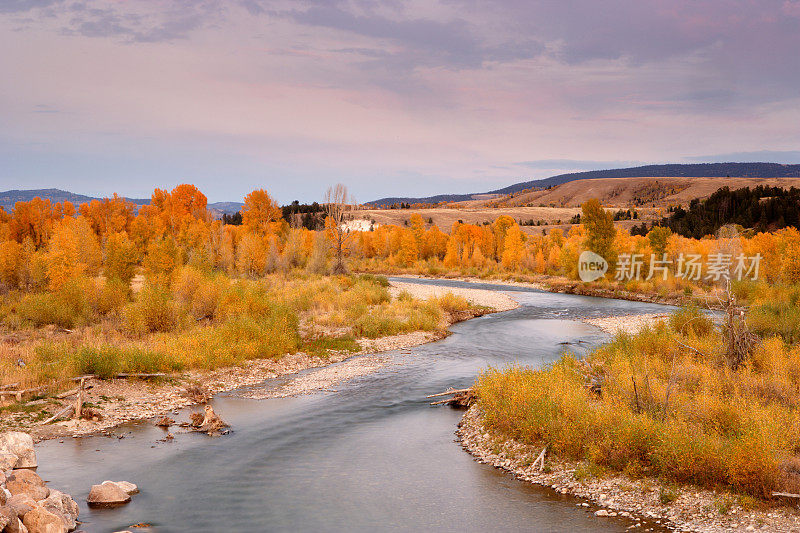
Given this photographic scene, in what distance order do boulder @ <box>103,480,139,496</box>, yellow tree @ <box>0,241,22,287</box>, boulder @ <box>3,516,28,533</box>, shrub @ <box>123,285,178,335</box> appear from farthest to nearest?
1. yellow tree @ <box>0,241,22,287</box>
2. shrub @ <box>123,285,178,335</box>
3. boulder @ <box>103,480,139,496</box>
4. boulder @ <box>3,516,28,533</box>

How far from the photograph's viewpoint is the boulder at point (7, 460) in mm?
10750

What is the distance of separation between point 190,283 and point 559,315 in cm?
2513

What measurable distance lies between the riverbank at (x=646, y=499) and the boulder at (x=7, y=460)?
10234mm

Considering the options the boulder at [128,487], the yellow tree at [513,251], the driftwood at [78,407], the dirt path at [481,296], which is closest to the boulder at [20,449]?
the boulder at [128,487]

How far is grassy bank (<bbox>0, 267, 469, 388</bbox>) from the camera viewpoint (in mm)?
17891

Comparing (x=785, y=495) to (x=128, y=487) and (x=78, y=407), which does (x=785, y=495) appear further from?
(x=78, y=407)

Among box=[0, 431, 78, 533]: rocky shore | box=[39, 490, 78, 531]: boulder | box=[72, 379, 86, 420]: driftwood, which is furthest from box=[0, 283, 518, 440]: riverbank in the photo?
box=[39, 490, 78, 531]: boulder

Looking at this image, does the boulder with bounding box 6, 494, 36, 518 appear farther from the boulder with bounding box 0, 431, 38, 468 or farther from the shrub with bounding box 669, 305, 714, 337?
the shrub with bounding box 669, 305, 714, 337

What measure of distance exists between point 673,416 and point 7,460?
14.4 metres

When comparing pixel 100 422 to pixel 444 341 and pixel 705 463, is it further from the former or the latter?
pixel 444 341

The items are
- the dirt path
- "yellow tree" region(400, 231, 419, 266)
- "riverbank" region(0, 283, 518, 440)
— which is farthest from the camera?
"yellow tree" region(400, 231, 419, 266)

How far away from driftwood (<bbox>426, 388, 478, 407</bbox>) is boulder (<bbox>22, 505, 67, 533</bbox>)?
10.9m

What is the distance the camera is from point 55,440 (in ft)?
43.7

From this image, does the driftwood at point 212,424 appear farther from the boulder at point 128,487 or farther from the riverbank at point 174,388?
the boulder at point 128,487
